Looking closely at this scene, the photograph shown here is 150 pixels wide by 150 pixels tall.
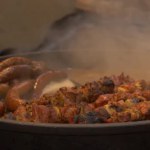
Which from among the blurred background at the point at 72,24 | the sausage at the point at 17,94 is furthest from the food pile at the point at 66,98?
the blurred background at the point at 72,24

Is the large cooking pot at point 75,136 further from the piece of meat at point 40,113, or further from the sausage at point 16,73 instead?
the sausage at point 16,73

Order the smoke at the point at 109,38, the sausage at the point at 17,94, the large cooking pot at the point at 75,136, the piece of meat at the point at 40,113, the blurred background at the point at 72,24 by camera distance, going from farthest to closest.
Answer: the blurred background at the point at 72,24 → the smoke at the point at 109,38 → the sausage at the point at 17,94 → the piece of meat at the point at 40,113 → the large cooking pot at the point at 75,136

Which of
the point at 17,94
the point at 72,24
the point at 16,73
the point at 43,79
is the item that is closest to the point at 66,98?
the point at 17,94

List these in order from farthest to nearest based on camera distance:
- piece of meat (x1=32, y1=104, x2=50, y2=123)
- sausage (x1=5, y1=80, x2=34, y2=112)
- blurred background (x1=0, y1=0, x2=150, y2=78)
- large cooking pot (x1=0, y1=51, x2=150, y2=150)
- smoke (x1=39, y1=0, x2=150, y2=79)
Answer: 1. blurred background (x1=0, y1=0, x2=150, y2=78)
2. smoke (x1=39, y1=0, x2=150, y2=79)
3. sausage (x1=5, y1=80, x2=34, y2=112)
4. piece of meat (x1=32, y1=104, x2=50, y2=123)
5. large cooking pot (x1=0, y1=51, x2=150, y2=150)

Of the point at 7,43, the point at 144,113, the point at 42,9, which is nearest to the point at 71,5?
the point at 42,9

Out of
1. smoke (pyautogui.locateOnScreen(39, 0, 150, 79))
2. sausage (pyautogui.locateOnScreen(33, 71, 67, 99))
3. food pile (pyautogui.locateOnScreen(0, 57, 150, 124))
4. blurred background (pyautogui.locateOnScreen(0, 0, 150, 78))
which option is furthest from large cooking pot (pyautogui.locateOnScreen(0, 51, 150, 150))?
blurred background (pyautogui.locateOnScreen(0, 0, 150, 78))

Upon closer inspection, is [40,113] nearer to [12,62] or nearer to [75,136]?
[75,136]

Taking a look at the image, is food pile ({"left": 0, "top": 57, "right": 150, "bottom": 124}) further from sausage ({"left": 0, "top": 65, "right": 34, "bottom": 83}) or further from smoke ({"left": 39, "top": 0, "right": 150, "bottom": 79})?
smoke ({"left": 39, "top": 0, "right": 150, "bottom": 79})
